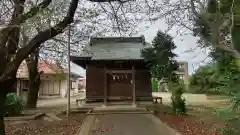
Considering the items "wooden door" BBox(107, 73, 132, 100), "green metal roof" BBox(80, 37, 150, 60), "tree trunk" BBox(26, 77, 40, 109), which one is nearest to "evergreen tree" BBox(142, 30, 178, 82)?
"green metal roof" BBox(80, 37, 150, 60)

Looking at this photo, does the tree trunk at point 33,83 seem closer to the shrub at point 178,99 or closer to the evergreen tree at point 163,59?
the evergreen tree at point 163,59

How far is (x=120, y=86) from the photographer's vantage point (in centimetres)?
2448

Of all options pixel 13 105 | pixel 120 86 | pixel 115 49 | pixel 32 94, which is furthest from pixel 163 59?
pixel 32 94

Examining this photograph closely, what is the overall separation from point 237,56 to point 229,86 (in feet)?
2.16

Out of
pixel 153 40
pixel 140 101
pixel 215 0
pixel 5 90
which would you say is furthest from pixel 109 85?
pixel 215 0

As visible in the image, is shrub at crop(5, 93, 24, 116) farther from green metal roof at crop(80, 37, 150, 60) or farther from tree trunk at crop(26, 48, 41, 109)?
tree trunk at crop(26, 48, 41, 109)

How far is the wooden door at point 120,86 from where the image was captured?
79.8 ft

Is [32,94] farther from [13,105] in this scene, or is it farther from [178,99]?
[178,99]

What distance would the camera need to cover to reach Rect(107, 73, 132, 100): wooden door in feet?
79.8

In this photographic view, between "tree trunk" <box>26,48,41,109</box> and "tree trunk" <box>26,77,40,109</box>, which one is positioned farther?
"tree trunk" <box>26,77,40,109</box>

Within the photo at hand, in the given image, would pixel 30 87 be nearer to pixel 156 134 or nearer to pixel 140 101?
pixel 140 101

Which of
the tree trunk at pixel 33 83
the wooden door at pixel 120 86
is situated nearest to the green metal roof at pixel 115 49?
the wooden door at pixel 120 86

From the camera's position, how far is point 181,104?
18.7m

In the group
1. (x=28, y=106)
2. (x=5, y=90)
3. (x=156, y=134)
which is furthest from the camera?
(x=28, y=106)
